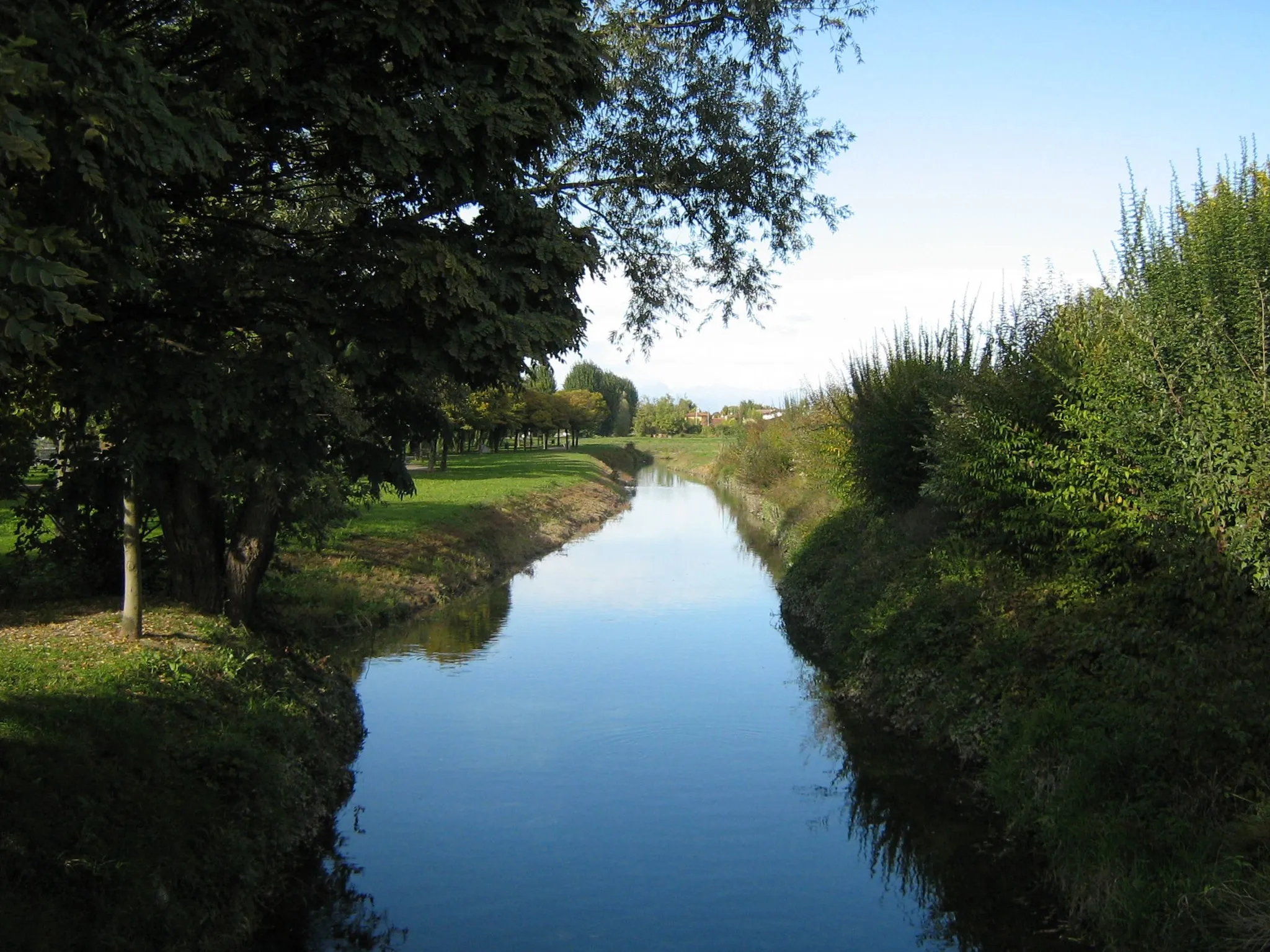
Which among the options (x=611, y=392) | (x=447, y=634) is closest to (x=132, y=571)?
(x=447, y=634)

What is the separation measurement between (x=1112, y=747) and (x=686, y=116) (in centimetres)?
823

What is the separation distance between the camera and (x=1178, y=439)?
1039cm

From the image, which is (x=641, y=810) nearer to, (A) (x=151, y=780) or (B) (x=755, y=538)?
(A) (x=151, y=780)

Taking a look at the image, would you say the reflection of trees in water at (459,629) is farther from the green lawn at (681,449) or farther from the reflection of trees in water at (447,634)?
the green lawn at (681,449)

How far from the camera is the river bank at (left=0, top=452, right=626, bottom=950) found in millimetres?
6641

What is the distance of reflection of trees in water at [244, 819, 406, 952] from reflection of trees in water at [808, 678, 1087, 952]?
14.5ft

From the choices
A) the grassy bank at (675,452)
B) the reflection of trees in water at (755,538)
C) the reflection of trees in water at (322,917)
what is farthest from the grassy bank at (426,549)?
the grassy bank at (675,452)

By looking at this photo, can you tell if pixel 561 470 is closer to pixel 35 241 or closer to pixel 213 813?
pixel 213 813

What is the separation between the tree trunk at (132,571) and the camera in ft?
33.5

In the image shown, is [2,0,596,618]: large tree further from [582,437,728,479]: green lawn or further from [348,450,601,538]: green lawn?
[582,437,728,479]: green lawn

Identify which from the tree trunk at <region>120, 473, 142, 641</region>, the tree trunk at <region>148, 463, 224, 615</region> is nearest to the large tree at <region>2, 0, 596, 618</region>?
the tree trunk at <region>120, 473, 142, 641</region>

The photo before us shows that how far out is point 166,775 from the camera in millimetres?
8125

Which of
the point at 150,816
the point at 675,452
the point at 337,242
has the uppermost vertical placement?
the point at 337,242

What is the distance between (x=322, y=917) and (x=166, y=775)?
5.62 feet
